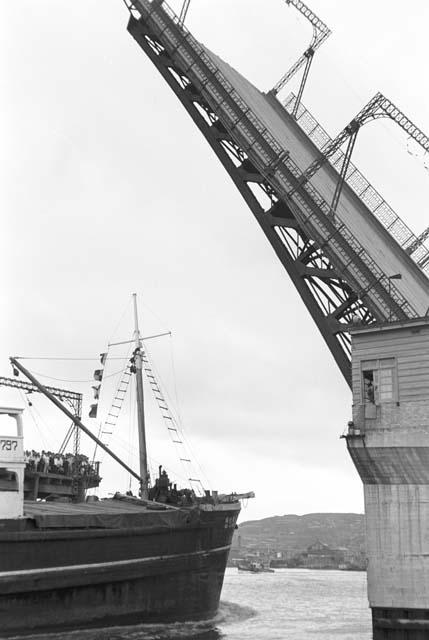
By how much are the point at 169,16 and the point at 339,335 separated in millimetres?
12991

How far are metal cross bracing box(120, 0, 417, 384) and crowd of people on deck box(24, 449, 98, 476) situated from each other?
621 inches

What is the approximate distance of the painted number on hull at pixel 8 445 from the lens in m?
23.4

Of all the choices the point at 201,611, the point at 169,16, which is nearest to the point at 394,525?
the point at 201,611

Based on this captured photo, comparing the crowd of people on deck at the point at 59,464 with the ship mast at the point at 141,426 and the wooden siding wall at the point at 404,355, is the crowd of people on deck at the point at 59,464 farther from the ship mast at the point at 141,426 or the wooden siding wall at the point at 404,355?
the wooden siding wall at the point at 404,355

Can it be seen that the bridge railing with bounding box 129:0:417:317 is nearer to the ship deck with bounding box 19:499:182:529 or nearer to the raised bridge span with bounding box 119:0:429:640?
the raised bridge span with bounding box 119:0:429:640

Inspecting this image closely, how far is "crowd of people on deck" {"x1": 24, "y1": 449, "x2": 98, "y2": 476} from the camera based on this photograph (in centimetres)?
3555

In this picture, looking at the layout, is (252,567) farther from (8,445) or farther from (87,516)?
(8,445)

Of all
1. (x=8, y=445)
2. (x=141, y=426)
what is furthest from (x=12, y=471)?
(x=141, y=426)

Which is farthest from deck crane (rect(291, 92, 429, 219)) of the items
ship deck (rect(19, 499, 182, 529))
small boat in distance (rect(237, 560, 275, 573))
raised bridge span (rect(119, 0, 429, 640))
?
small boat in distance (rect(237, 560, 275, 573))

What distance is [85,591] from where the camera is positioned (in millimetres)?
24219

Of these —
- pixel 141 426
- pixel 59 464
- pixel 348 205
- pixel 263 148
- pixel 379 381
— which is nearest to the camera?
pixel 379 381

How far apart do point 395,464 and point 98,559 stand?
1035 cm

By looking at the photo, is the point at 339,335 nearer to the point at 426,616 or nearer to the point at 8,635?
the point at 426,616

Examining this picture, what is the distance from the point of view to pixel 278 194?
2602 centimetres
